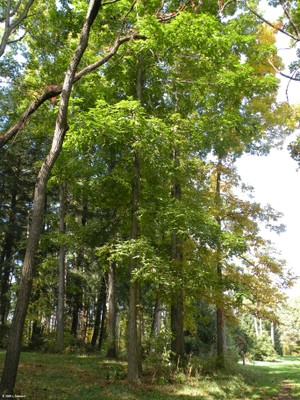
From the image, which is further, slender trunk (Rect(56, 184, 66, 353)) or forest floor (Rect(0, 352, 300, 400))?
slender trunk (Rect(56, 184, 66, 353))

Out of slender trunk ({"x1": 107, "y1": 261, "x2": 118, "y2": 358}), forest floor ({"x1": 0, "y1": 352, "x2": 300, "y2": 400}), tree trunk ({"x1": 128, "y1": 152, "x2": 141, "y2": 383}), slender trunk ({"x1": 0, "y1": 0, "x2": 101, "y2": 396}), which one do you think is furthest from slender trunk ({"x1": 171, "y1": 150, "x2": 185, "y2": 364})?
slender trunk ({"x1": 0, "y1": 0, "x2": 101, "y2": 396})

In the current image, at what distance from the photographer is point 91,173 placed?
11078 millimetres

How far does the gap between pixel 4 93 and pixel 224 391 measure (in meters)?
17.7

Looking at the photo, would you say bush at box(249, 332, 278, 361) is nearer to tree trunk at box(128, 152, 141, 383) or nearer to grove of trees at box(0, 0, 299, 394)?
grove of trees at box(0, 0, 299, 394)

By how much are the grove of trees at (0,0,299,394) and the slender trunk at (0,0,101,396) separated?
0.9 inches

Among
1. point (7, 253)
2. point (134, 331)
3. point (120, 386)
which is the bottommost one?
point (120, 386)

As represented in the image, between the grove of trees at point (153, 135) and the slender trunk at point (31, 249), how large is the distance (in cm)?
2

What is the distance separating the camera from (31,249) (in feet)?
20.9

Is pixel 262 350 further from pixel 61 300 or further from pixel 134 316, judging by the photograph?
pixel 134 316

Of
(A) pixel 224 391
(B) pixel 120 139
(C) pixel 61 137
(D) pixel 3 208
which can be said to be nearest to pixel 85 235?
(B) pixel 120 139

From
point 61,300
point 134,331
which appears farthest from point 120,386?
point 61,300

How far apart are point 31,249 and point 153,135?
418 cm

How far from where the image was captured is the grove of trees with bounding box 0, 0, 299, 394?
8.16 m

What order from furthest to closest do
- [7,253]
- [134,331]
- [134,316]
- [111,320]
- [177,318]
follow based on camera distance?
[7,253] → [111,320] → [177,318] → [134,316] → [134,331]
